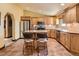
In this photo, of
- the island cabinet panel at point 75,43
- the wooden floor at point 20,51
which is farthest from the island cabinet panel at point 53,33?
the island cabinet panel at point 75,43

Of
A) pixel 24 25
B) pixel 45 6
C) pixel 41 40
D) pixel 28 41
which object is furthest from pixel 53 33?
pixel 28 41

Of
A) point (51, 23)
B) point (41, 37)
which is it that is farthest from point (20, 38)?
point (41, 37)

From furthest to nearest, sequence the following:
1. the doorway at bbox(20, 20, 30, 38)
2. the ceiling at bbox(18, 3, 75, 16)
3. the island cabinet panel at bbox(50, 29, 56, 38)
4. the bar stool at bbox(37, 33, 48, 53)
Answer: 1. the island cabinet panel at bbox(50, 29, 56, 38)
2. the doorway at bbox(20, 20, 30, 38)
3. the ceiling at bbox(18, 3, 75, 16)
4. the bar stool at bbox(37, 33, 48, 53)

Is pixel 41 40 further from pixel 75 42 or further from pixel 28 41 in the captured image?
pixel 75 42

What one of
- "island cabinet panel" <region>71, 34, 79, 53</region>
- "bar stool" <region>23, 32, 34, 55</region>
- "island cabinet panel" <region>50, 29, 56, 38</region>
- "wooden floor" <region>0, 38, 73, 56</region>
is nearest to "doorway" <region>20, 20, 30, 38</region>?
"island cabinet panel" <region>50, 29, 56, 38</region>

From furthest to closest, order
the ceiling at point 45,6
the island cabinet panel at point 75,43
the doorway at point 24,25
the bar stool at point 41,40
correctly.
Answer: the doorway at point 24,25 → the ceiling at point 45,6 → the bar stool at point 41,40 → the island cabinet panel at point 75,43

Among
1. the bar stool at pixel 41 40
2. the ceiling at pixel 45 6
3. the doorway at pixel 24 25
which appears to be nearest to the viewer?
the bar stool at pixel 41 40

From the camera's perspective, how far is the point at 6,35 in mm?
11961

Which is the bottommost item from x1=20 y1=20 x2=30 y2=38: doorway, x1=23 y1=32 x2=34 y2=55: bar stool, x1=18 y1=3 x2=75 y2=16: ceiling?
x1=23 y1=32 x2=34 y2=55: bar stool

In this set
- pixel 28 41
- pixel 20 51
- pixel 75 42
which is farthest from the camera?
pixel 28 41

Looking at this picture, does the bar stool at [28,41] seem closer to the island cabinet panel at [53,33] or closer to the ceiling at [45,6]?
the ceiling at [45,6]

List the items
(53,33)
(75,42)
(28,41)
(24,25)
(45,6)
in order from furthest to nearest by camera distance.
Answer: (53,33), (24,25), (45,6), (28,41), (75,42)

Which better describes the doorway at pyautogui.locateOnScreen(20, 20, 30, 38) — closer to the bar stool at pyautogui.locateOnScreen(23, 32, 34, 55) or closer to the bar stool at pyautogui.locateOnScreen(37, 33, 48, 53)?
the bar stool at pyautogui.locateOnScreen(23, 32, 34, 55)

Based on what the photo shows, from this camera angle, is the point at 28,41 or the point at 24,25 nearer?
the point at 28,41
